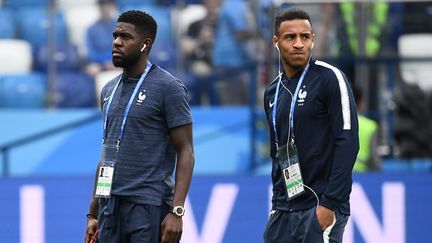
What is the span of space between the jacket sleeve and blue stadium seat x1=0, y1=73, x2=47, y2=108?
561cm

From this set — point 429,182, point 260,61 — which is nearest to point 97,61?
point 260,61

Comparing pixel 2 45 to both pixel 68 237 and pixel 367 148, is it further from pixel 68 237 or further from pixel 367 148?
pixel 367 148

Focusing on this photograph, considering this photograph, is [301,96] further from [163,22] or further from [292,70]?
[163,22]

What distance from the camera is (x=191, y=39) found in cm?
1038

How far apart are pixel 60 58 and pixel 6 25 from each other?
0.76 meters

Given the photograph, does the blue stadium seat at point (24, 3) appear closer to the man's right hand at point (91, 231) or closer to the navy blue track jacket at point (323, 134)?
the man's right hand at point (91, 231)

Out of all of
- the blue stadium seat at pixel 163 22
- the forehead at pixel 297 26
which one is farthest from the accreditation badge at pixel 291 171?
the blue stadium seat at pixel 163 22

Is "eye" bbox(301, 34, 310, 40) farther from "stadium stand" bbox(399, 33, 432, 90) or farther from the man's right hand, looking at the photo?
"stadium stand" bbox(399, 33, 432, 90)

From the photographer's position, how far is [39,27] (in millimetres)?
10641

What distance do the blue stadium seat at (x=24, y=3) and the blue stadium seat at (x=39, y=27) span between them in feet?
0.57

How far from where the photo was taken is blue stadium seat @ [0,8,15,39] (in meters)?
10.7

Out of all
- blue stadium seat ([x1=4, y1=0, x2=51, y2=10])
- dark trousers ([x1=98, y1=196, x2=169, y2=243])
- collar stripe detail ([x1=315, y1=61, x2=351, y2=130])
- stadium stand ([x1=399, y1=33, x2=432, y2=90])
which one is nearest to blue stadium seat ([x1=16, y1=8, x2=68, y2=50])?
blue stadium seat ([x1=4, y1=0, x2=51, y2=10])

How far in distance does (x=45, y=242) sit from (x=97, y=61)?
2.71m

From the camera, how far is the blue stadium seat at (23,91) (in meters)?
10.4
